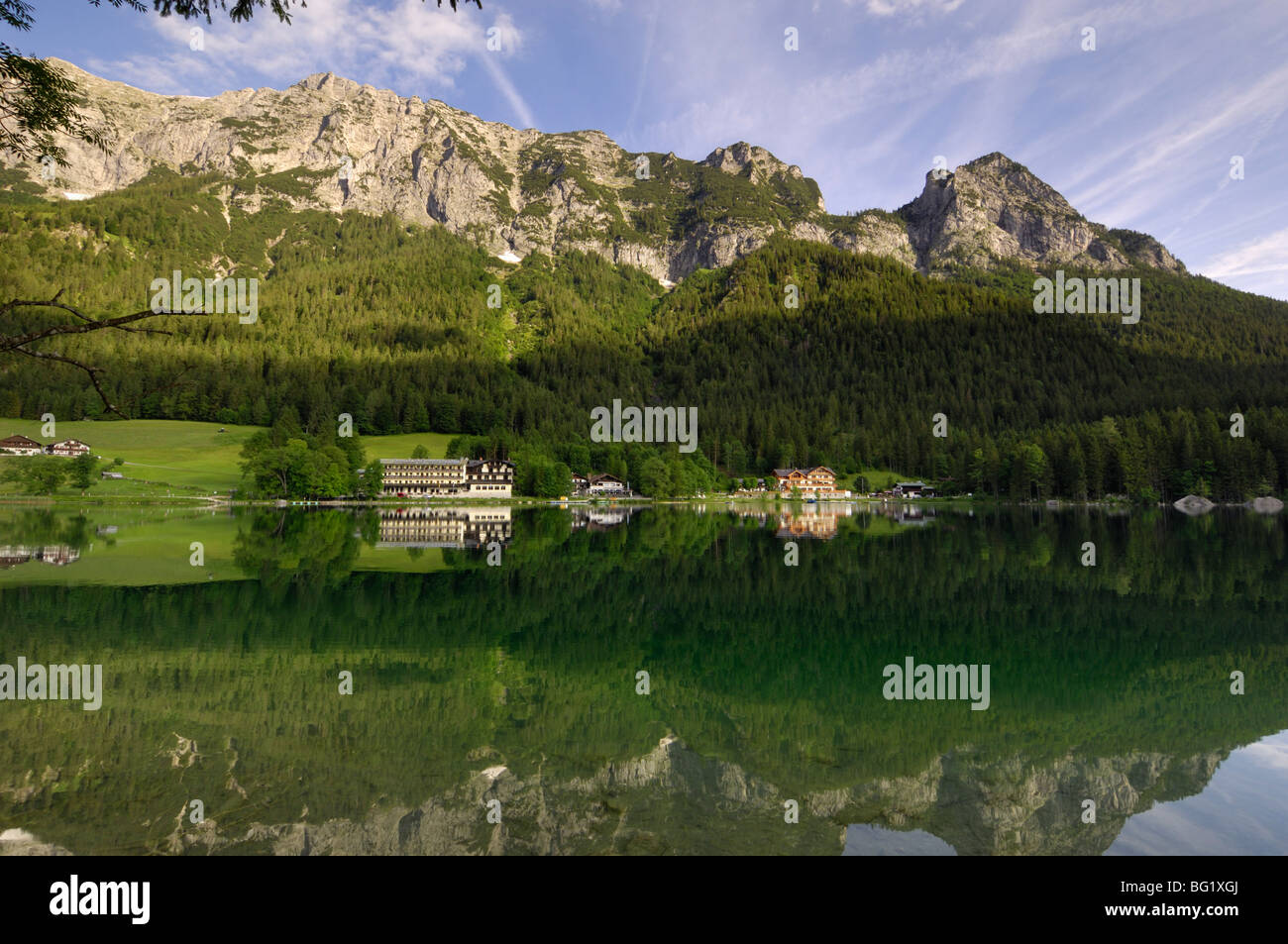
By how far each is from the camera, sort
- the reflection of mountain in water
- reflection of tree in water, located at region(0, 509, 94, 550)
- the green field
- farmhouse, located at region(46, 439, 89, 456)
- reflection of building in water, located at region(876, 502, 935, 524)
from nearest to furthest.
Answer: the reflection of mountain in water
reflection of tree in water, located at region(0, 509, 94, 550)
reflection of building in water, located at region(876, 502, 935, 524)
the green field
farmhouse, located at region(46, 439, 89, 456)

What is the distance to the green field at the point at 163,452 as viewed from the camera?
9594 cm

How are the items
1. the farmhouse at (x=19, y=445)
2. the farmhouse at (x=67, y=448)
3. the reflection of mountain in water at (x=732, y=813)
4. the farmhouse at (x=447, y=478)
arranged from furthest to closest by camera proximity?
the farmhouse at (x=447, y=478)
the farmhouse at (x=67, y=448)
the farmhouse at (x=19, y=445)
the reflection of mountain in water at (x=732, y=813)

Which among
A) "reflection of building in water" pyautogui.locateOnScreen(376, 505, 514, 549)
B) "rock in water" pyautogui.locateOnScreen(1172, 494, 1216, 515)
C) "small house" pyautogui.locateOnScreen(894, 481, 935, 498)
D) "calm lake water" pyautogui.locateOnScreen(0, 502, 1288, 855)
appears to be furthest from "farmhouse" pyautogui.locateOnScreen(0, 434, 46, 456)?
"rock in water" pyautogui.locateOnScreen(1172, 494, 1216, 515)

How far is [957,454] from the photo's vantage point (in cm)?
14962

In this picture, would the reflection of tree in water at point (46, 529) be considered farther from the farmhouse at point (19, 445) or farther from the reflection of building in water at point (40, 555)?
the farmhouse at point (19, 445)

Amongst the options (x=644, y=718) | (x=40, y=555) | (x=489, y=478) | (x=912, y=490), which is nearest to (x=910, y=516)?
(x=912, y=490)

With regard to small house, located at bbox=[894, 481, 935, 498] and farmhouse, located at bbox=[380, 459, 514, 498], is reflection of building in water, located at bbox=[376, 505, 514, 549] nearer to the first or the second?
farmhouse, located at bbox=[380, 459, 514, 498]

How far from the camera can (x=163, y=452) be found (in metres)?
117

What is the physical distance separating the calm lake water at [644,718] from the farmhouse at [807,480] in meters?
125

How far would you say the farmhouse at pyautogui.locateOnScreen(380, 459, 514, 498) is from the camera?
435ft

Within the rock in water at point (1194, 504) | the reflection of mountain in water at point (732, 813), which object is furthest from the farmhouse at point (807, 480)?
the reflection of mountain in water at point (732, 813)

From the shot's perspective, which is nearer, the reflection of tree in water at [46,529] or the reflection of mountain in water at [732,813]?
the reflection of mountain in water at [732,813]

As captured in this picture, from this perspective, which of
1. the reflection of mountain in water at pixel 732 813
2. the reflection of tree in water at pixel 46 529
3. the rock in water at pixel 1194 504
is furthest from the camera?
Answer: the rock in water at pixel 1194 504

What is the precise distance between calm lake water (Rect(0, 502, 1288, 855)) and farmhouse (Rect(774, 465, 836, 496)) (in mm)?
125243
